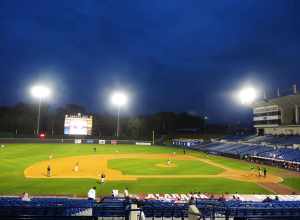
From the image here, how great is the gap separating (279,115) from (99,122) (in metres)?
94.9

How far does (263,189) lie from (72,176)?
891 inches

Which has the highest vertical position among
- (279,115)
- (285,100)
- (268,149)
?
(285,100)

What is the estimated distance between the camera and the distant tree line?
5217 inches

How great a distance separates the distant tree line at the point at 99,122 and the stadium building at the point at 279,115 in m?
50.9

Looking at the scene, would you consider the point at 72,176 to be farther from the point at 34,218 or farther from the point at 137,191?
the point at 34,218

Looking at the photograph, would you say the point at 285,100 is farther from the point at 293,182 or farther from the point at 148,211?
the point at 148,211

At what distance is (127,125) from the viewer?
15362 cm

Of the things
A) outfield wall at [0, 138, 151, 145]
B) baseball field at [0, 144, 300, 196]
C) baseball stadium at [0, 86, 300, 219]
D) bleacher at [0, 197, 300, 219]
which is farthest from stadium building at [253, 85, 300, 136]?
bleacher at [0, 197, 300, 219]

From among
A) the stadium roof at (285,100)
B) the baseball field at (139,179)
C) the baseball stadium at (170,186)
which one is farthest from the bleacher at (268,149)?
the stadium roof at (285,100)

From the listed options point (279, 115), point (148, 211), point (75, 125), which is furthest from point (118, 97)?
point (148, 211)

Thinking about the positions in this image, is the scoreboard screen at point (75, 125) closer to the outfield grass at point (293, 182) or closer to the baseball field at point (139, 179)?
the baseball field at point (139, 179)

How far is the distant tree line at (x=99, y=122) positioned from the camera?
132 meters

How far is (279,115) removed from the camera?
77562 millimetres

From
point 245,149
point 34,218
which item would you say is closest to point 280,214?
point 34,218
